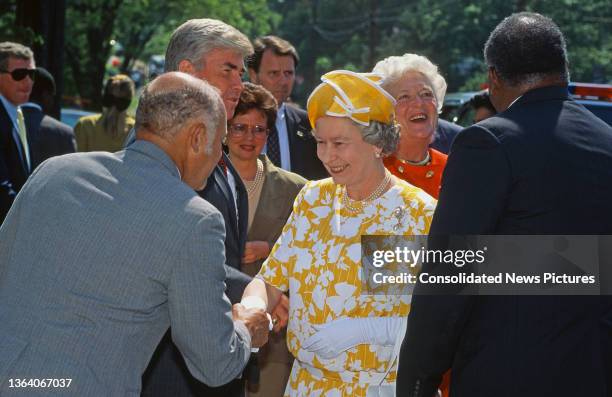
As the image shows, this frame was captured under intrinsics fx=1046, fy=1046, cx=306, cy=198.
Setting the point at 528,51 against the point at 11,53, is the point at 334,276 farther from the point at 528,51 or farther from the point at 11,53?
the point at 11,53

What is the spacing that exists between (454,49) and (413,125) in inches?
1523

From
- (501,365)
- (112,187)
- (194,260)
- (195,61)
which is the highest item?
(195,61)

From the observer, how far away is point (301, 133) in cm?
714

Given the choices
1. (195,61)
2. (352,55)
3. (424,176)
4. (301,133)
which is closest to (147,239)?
(195,61)

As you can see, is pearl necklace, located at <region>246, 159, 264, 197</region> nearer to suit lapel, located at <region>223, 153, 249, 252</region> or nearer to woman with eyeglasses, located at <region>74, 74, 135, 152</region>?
suit lapel, located at <region>223, 153, 249, 252</region>

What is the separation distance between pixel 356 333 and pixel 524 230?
870 millimetres

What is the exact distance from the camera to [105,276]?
310 cm

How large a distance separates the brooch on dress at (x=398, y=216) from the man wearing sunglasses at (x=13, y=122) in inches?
159

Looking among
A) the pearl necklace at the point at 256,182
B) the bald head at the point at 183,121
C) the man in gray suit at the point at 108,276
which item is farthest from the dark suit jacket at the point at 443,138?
the man in gray suit at the point at 108,276

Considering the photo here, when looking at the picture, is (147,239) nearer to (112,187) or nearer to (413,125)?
(112,187)

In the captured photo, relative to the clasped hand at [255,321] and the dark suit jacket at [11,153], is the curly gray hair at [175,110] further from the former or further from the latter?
the dark suit jacket at [11,153]

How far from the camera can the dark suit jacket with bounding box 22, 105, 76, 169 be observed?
830 cm

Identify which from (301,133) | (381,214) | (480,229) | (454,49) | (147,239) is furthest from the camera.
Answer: (454,49)

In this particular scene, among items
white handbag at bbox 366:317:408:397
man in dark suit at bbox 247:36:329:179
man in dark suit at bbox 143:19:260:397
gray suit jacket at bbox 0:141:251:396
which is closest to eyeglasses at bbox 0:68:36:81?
man in dark suit at bbox 247:36:329:179
